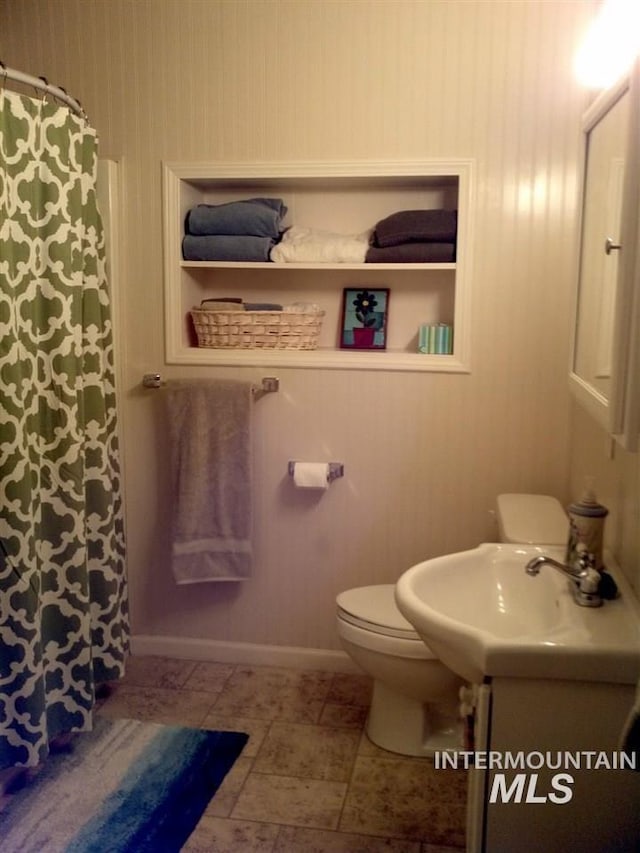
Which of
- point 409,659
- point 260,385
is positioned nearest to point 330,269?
point 260,385

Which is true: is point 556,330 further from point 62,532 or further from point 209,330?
point 62,532

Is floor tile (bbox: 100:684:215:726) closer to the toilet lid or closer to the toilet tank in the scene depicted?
the toilet lid

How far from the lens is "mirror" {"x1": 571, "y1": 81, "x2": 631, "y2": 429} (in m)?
1.60

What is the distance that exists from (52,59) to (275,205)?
0.95m

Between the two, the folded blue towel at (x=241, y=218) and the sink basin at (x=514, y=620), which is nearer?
the sink basin at (x=514, y=620)

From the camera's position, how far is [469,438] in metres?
2.75

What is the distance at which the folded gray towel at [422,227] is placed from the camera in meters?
2.68

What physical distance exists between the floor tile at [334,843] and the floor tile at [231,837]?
24 mm

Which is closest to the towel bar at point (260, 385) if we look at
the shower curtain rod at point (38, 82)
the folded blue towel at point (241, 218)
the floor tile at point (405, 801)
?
the folded blue towel at point (241, 218)

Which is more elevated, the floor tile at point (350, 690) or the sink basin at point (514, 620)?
the sink basin at point (514, 620)

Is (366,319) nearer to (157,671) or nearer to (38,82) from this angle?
(38,82)

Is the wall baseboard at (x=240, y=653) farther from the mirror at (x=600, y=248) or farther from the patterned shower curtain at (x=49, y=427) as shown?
the mirror at (x=600, y=248)

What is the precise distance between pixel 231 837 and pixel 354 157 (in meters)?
2.10

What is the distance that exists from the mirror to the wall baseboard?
1469 mm
